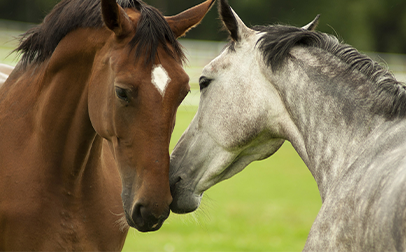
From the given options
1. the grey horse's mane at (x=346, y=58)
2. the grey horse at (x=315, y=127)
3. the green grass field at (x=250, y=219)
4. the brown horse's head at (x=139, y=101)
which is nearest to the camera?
the grey horse at (x=315, y=127)

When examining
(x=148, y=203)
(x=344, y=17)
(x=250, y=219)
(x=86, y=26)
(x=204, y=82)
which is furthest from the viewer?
(x=344, y=17)

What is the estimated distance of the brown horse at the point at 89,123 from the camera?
2469 mm

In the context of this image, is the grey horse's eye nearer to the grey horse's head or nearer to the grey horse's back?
the grey horse's head

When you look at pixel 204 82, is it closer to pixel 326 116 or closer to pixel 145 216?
pixel 326 116

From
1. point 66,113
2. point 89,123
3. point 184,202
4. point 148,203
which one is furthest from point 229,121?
point 66,113

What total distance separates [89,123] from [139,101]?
0.57 metres

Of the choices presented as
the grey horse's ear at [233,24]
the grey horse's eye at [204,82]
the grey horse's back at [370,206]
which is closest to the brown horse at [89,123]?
the grey horse's ear at [233,24]

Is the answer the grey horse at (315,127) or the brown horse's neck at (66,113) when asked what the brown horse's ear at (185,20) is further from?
the brown horse's neck at (66,113)

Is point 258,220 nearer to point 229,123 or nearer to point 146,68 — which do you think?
point 229,123

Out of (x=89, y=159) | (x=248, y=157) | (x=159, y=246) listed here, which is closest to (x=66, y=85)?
(x=89, y=159)

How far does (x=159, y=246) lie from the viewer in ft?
22.7

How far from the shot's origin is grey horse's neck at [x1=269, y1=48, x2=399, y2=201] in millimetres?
2404

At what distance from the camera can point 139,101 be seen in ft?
8.07

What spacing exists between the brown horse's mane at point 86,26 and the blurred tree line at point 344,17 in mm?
26504
